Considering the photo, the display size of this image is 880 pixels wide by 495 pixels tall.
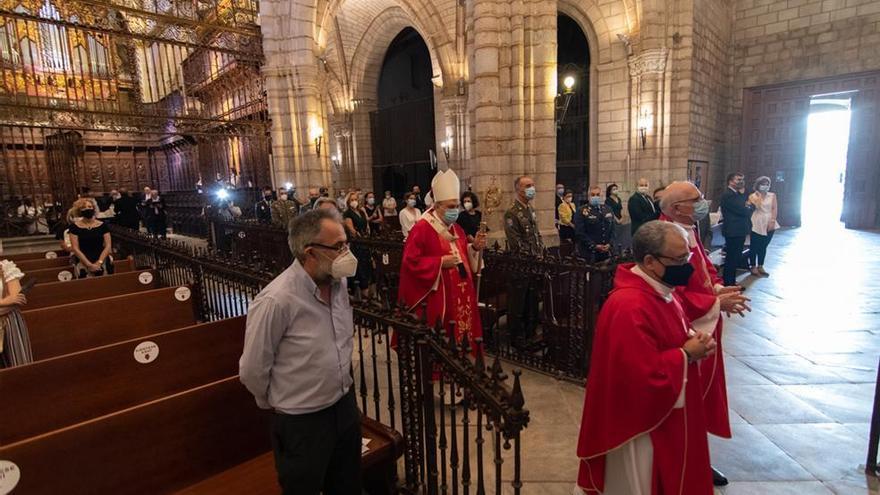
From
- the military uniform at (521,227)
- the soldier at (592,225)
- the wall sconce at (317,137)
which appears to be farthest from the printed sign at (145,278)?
the wall sconce at (317,137)

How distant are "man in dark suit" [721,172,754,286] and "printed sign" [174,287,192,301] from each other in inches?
300

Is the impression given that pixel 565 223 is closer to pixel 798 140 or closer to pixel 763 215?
pixel 763 215

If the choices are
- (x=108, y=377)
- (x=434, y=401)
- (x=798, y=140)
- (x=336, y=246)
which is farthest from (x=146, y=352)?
(x=798, y=140)

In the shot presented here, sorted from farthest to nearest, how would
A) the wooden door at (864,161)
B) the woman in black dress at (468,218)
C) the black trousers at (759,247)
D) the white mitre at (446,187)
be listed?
the wooden door at (864,161)
the black trousers at (759,247)
the woman in black dress at (468,218)
the white mitre at (446,187)

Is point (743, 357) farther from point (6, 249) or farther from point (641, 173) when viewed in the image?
point (6, 249)

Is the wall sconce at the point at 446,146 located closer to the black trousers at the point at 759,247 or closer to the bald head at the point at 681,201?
the black trousers at the point at 759,247

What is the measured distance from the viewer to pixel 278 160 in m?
11.7

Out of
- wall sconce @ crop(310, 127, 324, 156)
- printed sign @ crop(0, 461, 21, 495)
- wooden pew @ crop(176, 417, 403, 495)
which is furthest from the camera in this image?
wall sconce @ crop(310, 127, 324, 156)

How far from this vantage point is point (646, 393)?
1834mm

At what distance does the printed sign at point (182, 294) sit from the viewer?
4023mm

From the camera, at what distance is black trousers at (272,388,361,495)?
1.82 meters

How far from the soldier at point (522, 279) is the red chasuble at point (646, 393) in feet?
8.49

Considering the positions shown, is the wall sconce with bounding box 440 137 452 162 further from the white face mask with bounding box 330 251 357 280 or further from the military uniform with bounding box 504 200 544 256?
the white face mask with bounding box 330 251 357 280

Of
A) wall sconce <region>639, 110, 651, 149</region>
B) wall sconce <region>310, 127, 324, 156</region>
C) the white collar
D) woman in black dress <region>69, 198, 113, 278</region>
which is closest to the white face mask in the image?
the white collar
